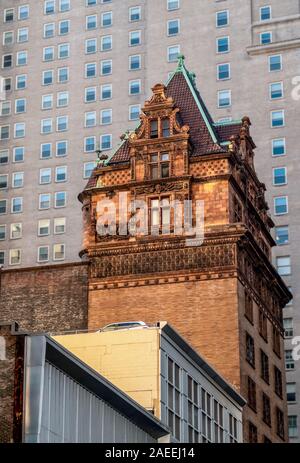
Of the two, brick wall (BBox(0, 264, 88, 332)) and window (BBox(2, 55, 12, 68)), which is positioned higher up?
window (BBox(2, 55, 12, 68))

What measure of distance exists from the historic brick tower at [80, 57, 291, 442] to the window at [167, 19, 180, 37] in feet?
186

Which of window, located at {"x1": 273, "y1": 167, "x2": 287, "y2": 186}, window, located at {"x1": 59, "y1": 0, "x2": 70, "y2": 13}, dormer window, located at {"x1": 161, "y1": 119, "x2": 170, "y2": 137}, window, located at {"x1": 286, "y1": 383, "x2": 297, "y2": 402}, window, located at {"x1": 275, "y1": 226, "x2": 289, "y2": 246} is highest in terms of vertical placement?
window, located at {"x1": 59, "y1": 0, "x2": 70, "y2": 13}

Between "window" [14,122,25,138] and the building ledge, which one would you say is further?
"window" [14,122,25,138]

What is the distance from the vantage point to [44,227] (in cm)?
14012

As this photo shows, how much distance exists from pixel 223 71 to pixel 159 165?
189 feet

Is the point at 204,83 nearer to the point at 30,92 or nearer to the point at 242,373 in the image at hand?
the point at 30,92

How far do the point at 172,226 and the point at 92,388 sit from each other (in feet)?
100

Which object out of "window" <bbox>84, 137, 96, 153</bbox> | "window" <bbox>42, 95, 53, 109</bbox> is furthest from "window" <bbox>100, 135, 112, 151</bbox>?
"window" <bbox>42, 95, 53, 109</bbox>

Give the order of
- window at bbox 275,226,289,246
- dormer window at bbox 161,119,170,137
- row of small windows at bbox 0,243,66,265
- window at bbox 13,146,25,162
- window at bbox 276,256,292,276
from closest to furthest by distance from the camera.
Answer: dormer window at bbox 161,119,170,137 → window at bbox 276,256,292,276 → window at bbox 275,226,289,246 → row of small windows at bbox 0,243,66,265 → window at bbox 13,146,25,162

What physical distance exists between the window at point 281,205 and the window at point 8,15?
4724cm

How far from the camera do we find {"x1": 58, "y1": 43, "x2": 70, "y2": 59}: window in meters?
149

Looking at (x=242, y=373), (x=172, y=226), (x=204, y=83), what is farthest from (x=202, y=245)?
(x=204, y=83)

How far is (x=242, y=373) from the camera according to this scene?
251ft

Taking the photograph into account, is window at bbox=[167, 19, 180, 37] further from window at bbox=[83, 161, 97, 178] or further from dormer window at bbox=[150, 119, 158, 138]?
dormer window at bbox=[150, 119, 158, 138]
